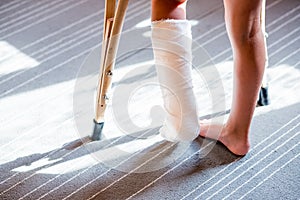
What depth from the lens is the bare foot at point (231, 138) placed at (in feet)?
4.81

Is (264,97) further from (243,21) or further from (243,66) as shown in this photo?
(243,21)

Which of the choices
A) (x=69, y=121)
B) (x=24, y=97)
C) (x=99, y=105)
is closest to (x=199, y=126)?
(x=99, y=105)

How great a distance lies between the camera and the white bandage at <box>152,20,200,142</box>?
131 centimetres

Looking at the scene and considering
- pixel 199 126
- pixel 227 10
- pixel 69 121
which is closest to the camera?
pixel 227 10

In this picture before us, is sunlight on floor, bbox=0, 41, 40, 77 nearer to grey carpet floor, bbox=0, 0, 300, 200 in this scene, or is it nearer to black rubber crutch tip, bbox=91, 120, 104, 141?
grey carpet floor, bbox=0, 0, 300, 200

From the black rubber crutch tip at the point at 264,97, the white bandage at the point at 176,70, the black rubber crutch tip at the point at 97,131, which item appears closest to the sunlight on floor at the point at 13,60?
the black rubber crutch tip at the point at 97,131

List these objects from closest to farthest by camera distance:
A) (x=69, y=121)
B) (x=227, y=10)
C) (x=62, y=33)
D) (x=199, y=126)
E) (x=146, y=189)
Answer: (x=227, y=10)
(x=146, y=189)
(x=199, y=126)
(x=69, y=121)
(x=62, y=33)

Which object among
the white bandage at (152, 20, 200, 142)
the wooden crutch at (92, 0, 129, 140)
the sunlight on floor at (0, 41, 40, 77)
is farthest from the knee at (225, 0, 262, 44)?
the sunlight on floor at (0, 41, 40, 77)

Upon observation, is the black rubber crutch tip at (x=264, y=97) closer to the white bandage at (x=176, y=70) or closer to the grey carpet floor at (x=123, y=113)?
the grey carpet floor at (x=123, y=113)

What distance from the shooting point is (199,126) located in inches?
57.7

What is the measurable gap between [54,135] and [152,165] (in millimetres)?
324

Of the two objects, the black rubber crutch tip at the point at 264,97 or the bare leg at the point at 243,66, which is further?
the black rubber crutch tip at the point at 264,97

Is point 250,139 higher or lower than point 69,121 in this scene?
lower

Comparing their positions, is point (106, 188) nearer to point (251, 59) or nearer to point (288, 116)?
point (251, 59)
